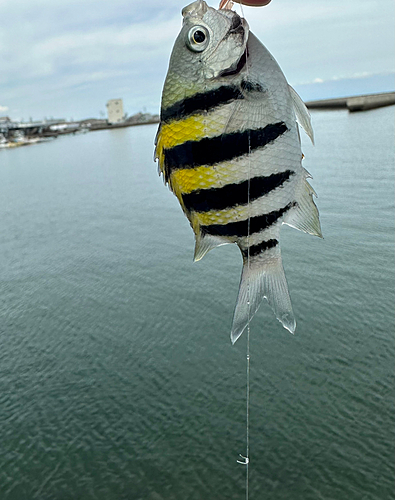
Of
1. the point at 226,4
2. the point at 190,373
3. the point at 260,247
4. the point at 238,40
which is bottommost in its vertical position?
the point at 190,373

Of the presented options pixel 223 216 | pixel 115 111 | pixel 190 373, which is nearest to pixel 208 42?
pixel 223 216

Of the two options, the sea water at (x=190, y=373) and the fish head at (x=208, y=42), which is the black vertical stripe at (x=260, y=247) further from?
the sea water at (x=190, y=373)

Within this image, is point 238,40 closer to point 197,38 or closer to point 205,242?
point 197,38

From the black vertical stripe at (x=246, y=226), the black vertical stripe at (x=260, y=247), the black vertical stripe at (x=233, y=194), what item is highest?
the black vertical stripe at (x=233, y=194)

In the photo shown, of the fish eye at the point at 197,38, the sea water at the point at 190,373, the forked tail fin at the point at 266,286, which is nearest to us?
the fish eye at the point at 197,38

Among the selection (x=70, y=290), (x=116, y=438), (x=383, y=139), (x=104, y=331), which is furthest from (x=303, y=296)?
(x=383, y=139)

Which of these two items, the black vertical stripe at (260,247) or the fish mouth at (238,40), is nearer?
the fish mouth at (238,40)

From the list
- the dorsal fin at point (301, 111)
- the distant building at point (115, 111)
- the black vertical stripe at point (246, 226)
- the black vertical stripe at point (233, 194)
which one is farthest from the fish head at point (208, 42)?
the distant building at point (115, 111)
